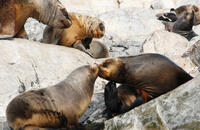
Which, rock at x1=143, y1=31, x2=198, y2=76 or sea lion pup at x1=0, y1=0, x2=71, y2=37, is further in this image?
rock at x1=143, y1=31, x2=198, y2=76

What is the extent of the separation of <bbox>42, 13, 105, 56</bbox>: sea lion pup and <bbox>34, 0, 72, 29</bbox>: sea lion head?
59 centimetres

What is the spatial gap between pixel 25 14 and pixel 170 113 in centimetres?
385

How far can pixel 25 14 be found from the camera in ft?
22.9

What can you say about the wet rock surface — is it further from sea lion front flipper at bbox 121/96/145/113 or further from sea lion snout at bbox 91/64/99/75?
sea lion snout at bbox 91/64/99/75

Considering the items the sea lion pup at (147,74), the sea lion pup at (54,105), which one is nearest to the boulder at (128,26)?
the sea lion pup at (147,74)

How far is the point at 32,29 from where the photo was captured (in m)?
A: 11.5

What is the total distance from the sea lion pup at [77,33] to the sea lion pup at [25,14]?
23.5 inches

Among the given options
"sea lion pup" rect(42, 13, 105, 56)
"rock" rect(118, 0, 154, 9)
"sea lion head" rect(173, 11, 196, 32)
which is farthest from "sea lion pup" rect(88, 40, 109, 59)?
"rock" rect(118, 0, 154, 9)

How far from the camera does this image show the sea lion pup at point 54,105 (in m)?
4.13

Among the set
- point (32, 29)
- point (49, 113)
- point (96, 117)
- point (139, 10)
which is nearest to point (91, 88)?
point (96, 117)

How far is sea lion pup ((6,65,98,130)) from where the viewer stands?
413 centimetres

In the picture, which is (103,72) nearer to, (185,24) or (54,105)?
(54,105)

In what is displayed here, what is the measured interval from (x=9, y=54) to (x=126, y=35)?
27.5 ft

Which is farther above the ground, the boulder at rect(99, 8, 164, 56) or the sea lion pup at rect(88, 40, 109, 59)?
the sea lion pup at rect(88, 40, 109, 59)
